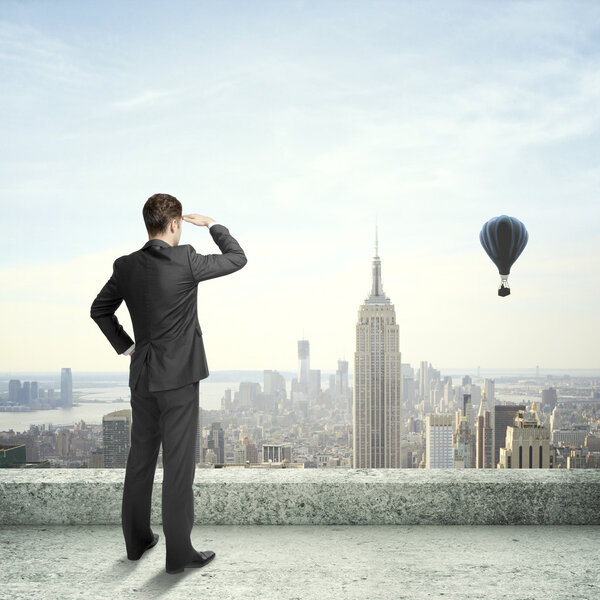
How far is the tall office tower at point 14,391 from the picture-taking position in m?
14.0

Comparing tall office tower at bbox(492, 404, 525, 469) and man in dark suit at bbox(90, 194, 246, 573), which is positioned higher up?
man in dark suit at bbox(90, 194, 246, 573)

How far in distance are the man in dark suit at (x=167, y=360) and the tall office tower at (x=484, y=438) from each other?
74.2 feet

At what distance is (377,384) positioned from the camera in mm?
63688

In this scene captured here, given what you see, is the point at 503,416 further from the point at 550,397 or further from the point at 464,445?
the point at 550,397

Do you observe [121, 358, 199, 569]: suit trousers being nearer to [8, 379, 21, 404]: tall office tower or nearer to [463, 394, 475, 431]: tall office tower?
[8, 379, 21, 404]: tall office tower

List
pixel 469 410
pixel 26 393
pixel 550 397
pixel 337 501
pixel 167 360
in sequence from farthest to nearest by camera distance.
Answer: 1. pixel 469 410
2. pixel 550 397
3. pixel 26 393
4. pixel 337 501
5. pixel 167 360

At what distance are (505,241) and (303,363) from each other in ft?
117

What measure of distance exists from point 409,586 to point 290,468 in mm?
974

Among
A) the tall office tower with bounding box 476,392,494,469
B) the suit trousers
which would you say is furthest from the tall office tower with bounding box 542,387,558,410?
the suit trousers

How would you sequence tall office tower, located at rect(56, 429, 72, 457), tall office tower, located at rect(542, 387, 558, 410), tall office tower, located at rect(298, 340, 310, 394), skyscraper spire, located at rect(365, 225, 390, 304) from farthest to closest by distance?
skyscraper spire, located at rect(365, 225, 390, 304), tall office tower, located at rect(298, 340, 310, 394), tall office tower, located at rect(542, 387, 558, 410), tall office tower, located at rect(56, 429, 72, 457)

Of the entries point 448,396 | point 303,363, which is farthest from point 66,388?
point 303,363

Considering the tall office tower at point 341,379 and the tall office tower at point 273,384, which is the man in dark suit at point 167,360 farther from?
the tall office tower at point 341,379

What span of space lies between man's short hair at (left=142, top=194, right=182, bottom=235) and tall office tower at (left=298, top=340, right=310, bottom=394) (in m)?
35.4

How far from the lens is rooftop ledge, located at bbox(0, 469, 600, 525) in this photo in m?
2.83
